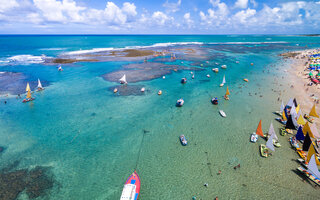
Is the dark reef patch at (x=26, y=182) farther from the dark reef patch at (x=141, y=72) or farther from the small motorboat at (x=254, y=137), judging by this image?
the dark reef patch at (x=141, y=72)

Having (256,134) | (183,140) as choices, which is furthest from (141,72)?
(256,134)

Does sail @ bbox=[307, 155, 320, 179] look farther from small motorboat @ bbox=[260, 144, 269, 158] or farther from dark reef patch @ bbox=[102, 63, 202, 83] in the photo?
dark reef patch @ bbox=[102, 63, 202, 83]

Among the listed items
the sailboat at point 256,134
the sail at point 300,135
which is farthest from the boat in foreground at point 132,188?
the sail at point 300,135

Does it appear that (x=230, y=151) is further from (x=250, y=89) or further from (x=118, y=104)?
(x=250, y=89)

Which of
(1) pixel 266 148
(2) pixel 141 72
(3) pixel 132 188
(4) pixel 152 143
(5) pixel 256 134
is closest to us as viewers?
(3) pixel 132 188

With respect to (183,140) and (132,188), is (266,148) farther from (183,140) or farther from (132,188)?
(132,188)

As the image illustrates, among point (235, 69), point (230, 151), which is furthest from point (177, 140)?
point (235, 69)
